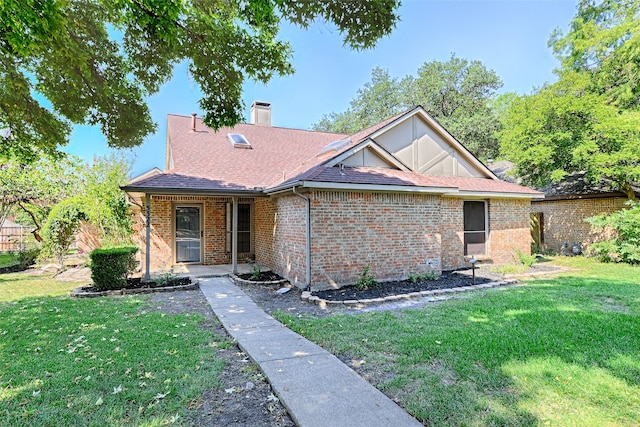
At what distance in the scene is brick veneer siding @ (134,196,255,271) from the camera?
11672 millimetres

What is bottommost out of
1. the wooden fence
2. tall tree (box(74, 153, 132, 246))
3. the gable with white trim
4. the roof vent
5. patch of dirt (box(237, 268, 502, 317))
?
patch of dirt (box(237, 268, 502, 317))

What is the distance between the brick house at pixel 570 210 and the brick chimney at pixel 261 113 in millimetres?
14618

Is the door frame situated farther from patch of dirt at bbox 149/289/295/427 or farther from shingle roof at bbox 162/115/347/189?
patch of dirt at bbox 149/289/295/427

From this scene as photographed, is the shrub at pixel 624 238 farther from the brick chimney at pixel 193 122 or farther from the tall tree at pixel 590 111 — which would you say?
the brick chimney at pixel 193 122

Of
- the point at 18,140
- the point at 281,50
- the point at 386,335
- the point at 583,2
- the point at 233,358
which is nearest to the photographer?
the point at 233,358

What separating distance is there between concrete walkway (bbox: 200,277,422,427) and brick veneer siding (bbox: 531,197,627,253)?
15.3 metres

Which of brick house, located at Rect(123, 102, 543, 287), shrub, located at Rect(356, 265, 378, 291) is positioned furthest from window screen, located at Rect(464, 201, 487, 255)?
shrub, located at Rect(356, 265, 378, 291)

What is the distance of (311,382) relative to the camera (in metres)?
3.54

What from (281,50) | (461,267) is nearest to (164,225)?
(281,50)

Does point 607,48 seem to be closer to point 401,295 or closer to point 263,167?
point 401,295

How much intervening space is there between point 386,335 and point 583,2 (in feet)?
62.4

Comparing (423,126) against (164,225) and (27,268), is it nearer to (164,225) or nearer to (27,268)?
(164,225)

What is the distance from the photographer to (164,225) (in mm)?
11758

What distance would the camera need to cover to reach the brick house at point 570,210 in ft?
47.2
